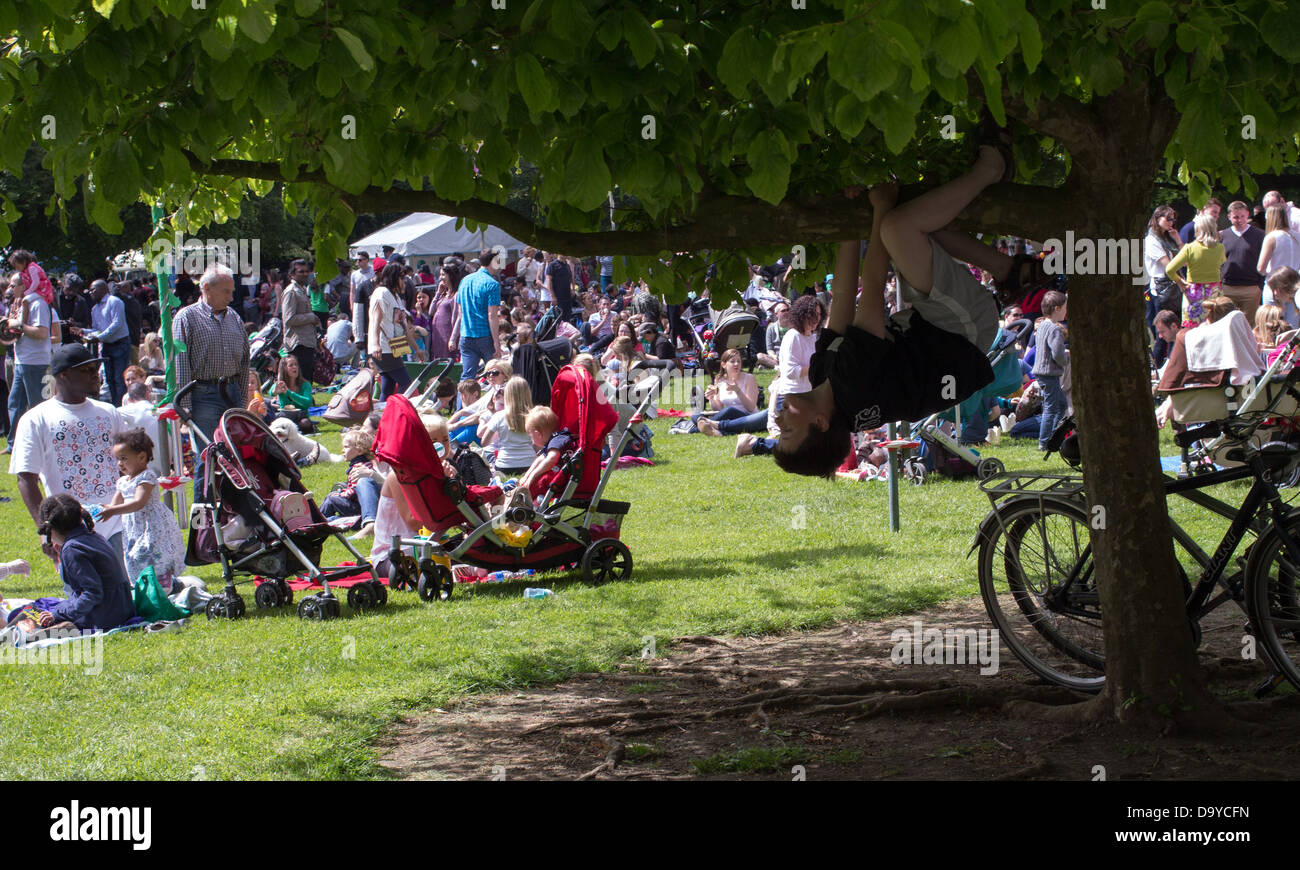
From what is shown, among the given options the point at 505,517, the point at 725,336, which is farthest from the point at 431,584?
the point at 725,336

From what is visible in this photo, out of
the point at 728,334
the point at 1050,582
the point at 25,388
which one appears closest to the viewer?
the point at 1050,582

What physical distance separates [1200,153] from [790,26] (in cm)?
120

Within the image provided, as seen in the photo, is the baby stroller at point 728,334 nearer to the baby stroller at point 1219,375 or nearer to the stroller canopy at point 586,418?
the baby stroller at point 1219,375

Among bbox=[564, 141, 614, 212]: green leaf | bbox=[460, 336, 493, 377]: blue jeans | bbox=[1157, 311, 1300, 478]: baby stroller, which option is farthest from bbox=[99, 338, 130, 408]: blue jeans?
bbox=[564, 141, 614, 212]: green leaf

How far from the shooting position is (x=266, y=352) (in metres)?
19.7

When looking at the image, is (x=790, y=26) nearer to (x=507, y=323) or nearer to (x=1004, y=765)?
(x=1004, y=765)

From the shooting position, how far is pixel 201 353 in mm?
10734

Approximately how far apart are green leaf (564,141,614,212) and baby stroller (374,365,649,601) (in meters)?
5.62

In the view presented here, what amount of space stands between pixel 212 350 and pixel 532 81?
7.76 m

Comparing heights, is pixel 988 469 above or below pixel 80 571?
above

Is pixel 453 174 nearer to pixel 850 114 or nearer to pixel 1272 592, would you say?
pixel 850 114

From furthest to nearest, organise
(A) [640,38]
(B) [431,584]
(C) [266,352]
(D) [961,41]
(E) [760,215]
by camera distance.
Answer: (C) [266,352], (B) [431,584], (E) [760,215], (A) [640,38], (D) [961,41]
